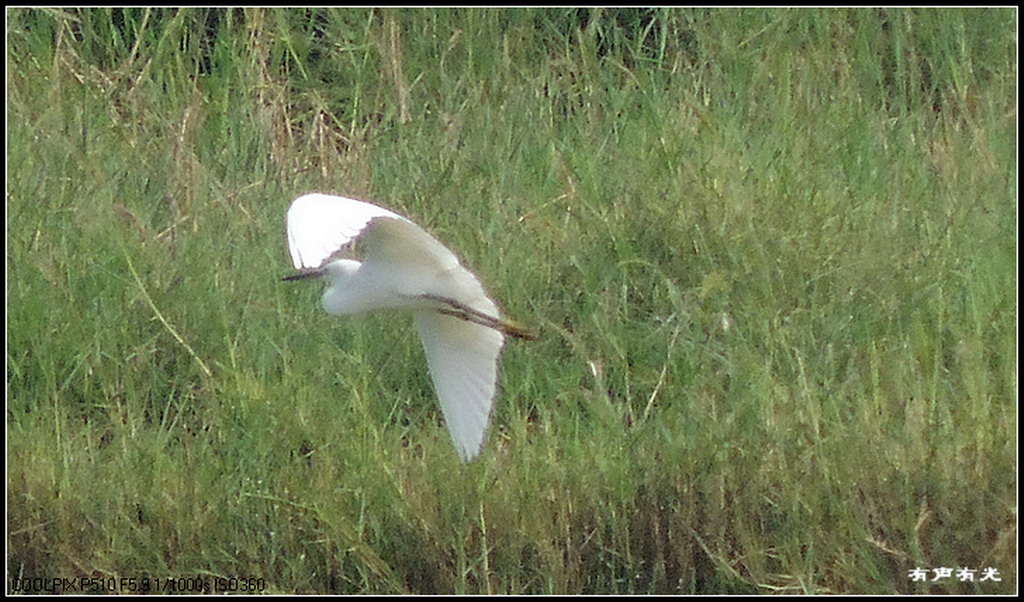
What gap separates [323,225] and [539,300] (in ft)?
3.97

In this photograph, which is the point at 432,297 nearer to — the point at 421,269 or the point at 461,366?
the point at 421,269

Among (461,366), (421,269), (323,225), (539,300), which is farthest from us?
(539,300)

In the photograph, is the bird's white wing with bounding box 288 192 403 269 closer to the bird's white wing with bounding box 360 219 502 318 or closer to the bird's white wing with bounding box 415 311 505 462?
the bird's white wing with bounding box 360 219 502 318

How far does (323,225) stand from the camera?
11.2 ft

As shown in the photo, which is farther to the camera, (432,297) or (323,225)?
(432,297)

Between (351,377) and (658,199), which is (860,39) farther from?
(351,377)

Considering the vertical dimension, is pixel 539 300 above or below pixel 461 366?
above

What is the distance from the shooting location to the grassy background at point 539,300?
3748mm

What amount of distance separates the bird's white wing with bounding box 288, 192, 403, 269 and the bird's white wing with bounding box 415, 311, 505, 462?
559 mm

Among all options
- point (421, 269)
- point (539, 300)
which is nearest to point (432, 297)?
point (421, 269)

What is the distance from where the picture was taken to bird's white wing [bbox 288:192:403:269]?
3270mm

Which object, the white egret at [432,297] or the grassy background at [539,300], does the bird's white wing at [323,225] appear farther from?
the grassy background at [539,300]

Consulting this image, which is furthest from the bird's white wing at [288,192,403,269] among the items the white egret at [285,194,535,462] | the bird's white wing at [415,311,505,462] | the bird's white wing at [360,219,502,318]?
the bird's white wing at [415,311,505,462]

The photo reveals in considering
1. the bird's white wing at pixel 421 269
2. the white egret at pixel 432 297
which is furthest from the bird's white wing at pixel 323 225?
the bird's white wing at pixel 421 269
